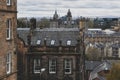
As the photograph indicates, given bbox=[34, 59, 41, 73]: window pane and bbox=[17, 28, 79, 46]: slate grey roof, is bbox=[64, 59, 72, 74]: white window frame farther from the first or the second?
bbox=[34, 59, 41, 73]: window pane

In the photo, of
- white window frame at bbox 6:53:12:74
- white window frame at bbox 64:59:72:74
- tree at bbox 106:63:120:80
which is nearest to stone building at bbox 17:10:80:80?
white window frame at bbox 64:59:72:74

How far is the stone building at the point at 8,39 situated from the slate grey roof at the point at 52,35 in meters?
19.9

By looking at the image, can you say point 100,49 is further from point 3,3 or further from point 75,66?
point 3,3

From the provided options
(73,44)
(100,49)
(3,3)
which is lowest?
(100,49)

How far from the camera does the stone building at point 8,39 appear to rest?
29.5 meters

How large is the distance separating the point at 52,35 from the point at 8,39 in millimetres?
23296

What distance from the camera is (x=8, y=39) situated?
103 feet

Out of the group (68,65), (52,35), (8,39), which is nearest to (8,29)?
(8,39)

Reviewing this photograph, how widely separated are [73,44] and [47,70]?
5154mm

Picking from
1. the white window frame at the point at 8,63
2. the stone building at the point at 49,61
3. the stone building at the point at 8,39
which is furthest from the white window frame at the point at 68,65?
the white window frame at the point at 8,63

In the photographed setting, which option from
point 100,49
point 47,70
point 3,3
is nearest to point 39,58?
point 47,70

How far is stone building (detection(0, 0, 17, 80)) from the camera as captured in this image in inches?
1163

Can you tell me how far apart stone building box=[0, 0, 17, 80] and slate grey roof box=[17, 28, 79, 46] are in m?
19.9

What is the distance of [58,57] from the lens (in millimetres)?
51594
